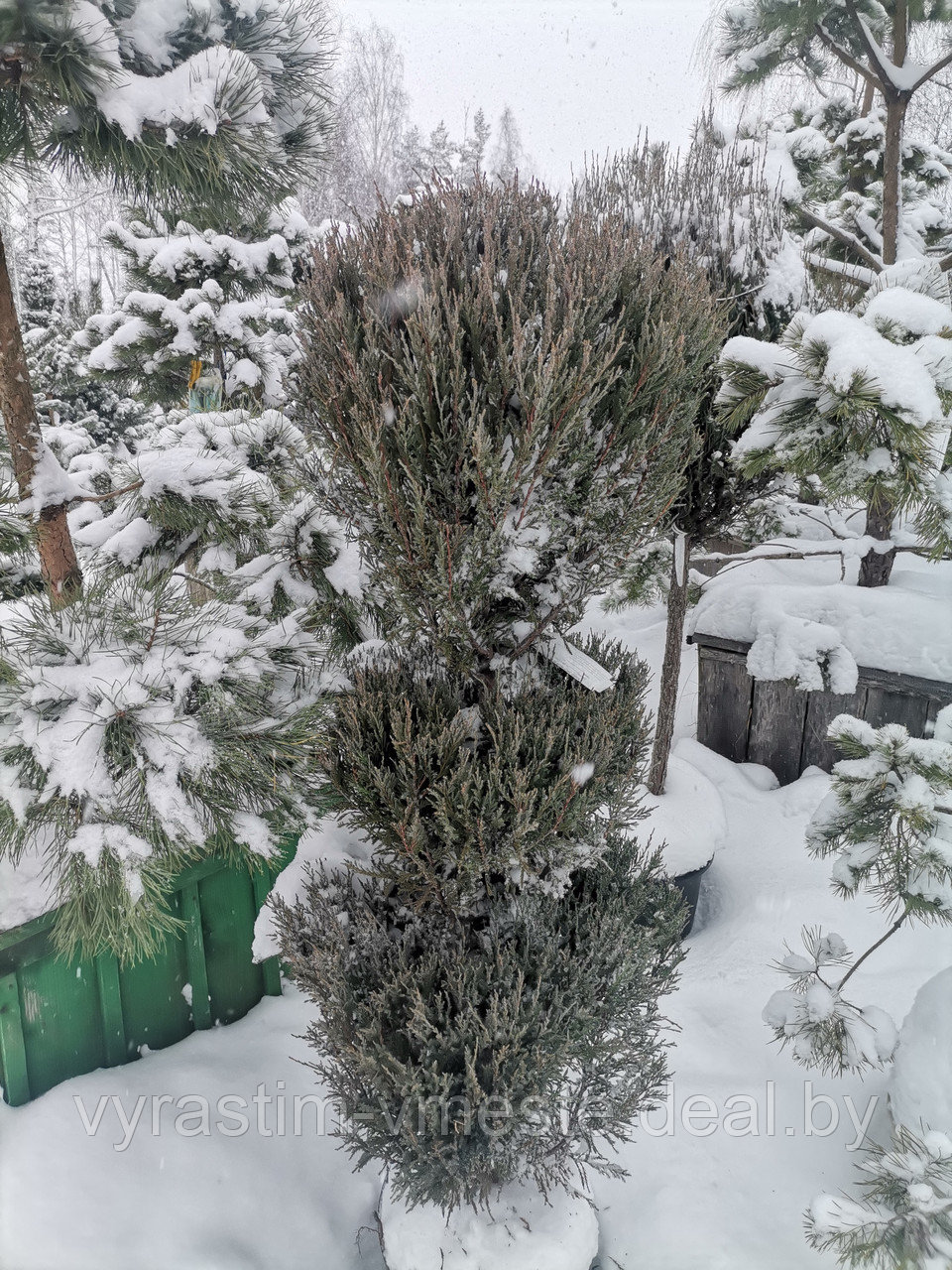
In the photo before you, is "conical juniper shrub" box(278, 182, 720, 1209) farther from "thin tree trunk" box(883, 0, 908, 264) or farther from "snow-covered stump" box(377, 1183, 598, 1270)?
"thin tree trunk" box(883, 0, 908, 264)

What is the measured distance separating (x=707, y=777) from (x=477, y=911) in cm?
230

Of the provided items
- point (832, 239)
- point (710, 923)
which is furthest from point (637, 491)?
point (832, 239)

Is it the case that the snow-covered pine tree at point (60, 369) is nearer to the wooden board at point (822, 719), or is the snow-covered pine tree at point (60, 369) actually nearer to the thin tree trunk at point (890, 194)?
the thin tree trunk at point (890, 194)

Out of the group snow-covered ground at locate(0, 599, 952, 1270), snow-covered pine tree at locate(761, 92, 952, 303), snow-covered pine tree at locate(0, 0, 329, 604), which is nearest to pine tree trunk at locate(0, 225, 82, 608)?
snow-covered pine tree at locate(0, 0, 329, 604)

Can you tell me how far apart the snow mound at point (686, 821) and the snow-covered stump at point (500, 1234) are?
1285 mm

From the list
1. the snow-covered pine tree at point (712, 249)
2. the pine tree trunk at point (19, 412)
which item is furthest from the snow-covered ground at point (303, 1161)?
the snow-covered pine tree at point (712, 249)

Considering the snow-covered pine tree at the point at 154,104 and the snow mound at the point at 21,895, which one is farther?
the snow mound at the point at 21,895

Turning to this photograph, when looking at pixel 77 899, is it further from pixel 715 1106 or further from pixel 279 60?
pixel 715 1106

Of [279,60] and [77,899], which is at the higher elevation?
[279,60]

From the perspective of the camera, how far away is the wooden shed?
3.77m

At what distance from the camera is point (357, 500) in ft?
6.10

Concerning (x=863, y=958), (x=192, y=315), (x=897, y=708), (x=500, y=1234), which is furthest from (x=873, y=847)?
(x=192, y=315)

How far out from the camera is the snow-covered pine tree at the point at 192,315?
424 cm

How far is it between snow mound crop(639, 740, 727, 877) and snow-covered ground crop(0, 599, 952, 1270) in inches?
21.4
